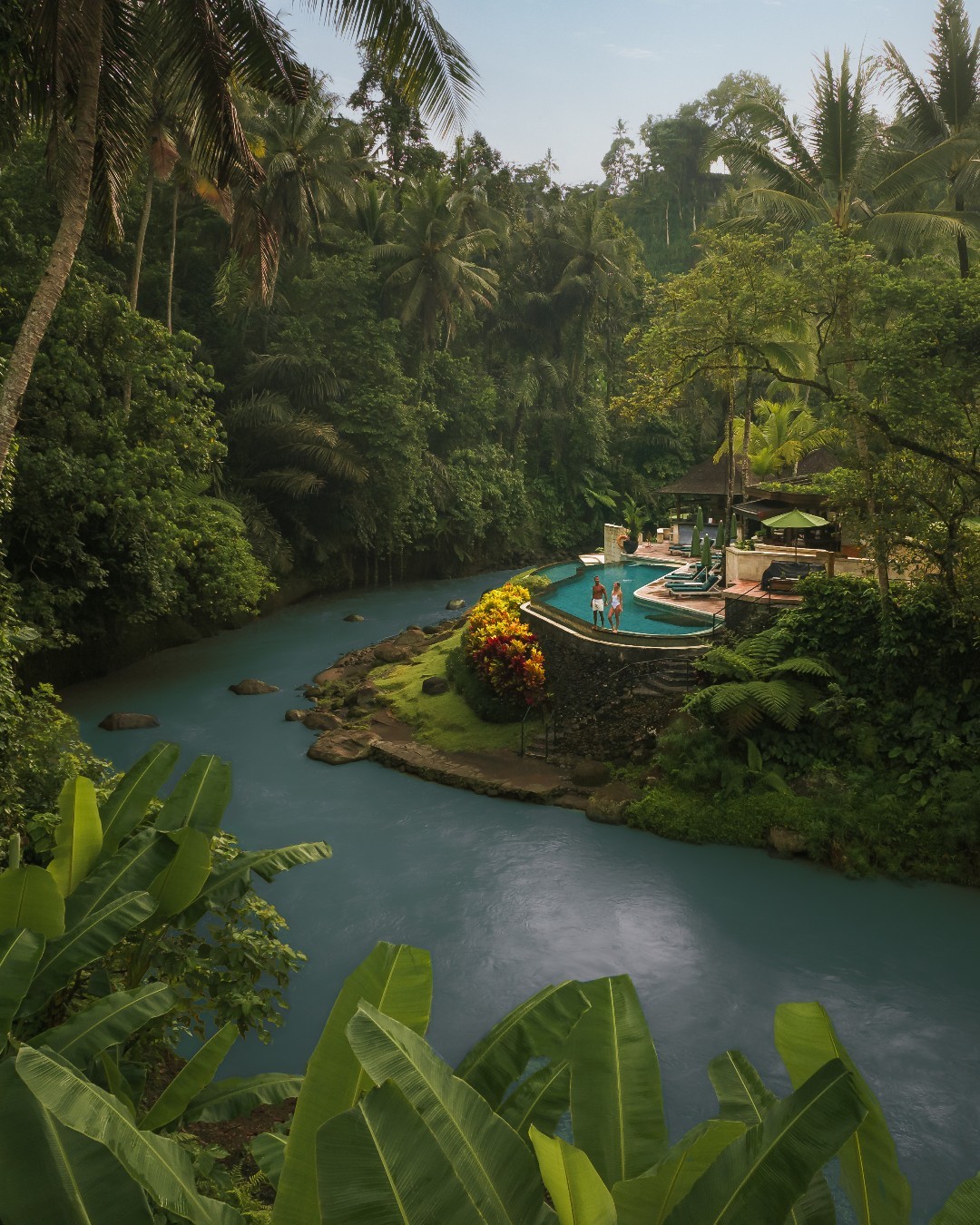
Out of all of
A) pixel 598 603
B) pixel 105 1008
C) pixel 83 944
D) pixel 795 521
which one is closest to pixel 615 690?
pixel 598 603

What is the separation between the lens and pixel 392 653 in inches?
821

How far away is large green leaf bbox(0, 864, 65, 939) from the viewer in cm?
430

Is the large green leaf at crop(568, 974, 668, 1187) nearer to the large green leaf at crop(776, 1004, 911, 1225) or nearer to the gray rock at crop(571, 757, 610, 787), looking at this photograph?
the large green leaf at crop(776, 1004, 911, 1225)

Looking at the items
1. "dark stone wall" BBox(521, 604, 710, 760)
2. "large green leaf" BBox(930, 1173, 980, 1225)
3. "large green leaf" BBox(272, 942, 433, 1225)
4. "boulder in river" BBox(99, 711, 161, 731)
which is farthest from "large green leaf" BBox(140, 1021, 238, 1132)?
"boulder in river" BBox(99, 711, 161, 731)

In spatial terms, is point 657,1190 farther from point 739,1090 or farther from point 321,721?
point 321,721

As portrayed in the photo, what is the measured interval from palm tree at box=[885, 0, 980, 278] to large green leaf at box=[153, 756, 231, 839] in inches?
605

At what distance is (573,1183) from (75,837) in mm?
4281

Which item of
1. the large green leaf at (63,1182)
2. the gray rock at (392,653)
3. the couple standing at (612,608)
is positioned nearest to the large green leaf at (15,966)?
the large green leaf at (63,1182)

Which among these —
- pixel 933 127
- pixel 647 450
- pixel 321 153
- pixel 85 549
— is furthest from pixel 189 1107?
pixel 647 450

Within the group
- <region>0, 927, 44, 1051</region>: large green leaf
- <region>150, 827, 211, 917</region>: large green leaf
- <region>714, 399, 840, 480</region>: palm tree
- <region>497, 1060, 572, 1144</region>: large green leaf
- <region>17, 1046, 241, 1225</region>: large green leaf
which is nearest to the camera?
<region>17, 1046, 241, 1225</region>: large green leaf

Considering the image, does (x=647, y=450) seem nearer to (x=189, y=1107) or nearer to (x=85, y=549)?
(x=85, y=549)

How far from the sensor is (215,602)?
19.2 m

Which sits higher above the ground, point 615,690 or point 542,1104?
point 542,1104

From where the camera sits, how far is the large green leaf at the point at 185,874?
5.19m
